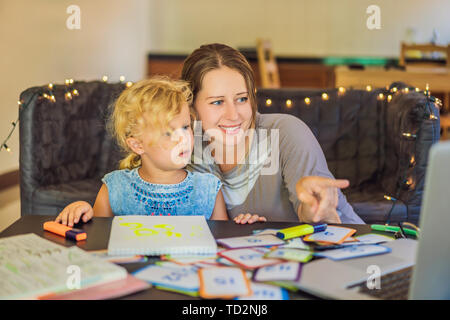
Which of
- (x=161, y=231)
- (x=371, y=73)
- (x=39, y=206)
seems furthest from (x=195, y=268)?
(x=371, y=73)

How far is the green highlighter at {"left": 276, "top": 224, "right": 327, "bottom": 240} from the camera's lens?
1008 millimetres

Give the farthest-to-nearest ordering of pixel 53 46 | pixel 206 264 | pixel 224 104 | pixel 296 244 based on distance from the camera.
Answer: pixel 53 46
pixel 224 104
pixel 296 244
pixel 206 264

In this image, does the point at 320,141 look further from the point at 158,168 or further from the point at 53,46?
the point at 53,46

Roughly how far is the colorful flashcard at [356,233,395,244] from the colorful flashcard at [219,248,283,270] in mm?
223

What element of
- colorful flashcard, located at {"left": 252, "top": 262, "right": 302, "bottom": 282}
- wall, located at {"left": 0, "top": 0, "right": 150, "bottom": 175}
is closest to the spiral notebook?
colorful flashcard, located at {"left": 252, "top": 262, "right": 302, "bottom": 282}

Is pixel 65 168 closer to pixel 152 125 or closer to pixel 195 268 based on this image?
pixel 152 125

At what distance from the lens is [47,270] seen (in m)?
0.80

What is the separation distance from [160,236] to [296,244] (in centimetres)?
25

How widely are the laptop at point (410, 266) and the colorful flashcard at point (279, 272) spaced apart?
0.01 m

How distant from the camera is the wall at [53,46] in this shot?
3279 millimetres

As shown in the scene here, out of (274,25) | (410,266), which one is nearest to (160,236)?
(410,266)

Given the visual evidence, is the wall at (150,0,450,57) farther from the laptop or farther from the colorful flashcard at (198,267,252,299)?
the colorful flashcard at (198,267,252,299)

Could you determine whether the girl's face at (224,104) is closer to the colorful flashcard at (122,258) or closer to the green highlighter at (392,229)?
the green highlighter at (392,229)

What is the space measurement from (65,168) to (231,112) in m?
1.19
